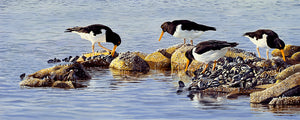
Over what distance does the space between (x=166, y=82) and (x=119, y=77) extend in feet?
5.66

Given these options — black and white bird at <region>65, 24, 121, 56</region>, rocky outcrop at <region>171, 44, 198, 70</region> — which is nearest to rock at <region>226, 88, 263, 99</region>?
rocky outcrop at <region>171, 44, 198, 70</region>

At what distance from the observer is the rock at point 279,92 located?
1207 centimetres

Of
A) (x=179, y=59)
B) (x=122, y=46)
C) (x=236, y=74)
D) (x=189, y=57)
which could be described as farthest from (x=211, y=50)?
(x=122, y=46)

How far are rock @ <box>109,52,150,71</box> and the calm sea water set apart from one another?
0.45m

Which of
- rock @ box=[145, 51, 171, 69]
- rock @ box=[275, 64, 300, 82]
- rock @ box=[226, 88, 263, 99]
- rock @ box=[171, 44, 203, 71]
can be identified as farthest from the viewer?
rock @ box=[145, 51, 171, 69]

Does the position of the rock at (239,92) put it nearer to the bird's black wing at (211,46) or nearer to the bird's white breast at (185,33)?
the bird's black wing at (211,46)

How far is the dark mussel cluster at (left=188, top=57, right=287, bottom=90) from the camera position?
14023 millimetres

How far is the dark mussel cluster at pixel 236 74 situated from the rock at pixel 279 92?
1.47 meters

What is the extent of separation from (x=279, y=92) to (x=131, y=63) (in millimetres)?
7297

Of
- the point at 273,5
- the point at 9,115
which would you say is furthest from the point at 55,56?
the point at 273,5

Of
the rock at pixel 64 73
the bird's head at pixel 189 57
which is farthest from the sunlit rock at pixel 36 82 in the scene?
the bird's head at pixel 189 57

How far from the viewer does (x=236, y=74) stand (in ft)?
51.5

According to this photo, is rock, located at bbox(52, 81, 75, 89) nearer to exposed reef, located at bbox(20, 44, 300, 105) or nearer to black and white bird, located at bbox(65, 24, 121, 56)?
exposed reef, located at bbox(20, 44, 300, 105)

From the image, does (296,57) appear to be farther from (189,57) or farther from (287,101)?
(287,101)
